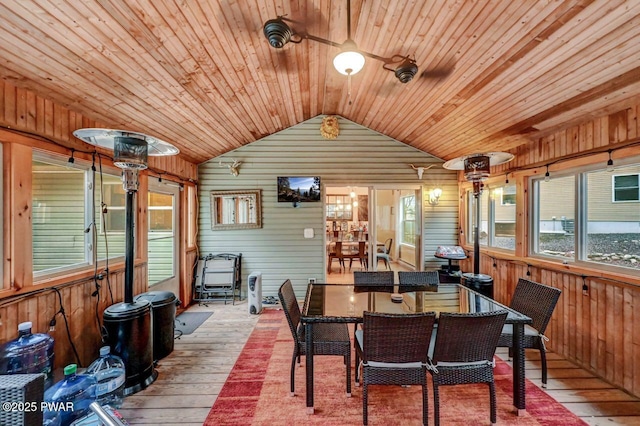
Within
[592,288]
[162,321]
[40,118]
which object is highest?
[40,118]

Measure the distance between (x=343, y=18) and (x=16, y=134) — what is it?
283 centimetres

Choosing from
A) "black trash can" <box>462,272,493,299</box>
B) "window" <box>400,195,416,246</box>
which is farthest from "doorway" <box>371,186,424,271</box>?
"black trash can" <box>462,272,493,299</box>

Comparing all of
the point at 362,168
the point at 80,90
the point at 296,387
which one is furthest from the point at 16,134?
the point at 362,168

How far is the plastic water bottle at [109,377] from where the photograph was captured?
2.26 meters

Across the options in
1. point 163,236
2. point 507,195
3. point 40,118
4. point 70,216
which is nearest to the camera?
point 40,118

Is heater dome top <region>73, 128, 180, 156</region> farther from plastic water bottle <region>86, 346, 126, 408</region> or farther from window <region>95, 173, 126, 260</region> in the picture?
plastic water bottle <region>86, 346, 126, 408</region>

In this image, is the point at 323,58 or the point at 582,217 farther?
the point at 323,58

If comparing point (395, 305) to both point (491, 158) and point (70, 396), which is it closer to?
point (491, 158)

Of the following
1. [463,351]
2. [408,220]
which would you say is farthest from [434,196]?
[463,351]

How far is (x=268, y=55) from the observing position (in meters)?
2.87

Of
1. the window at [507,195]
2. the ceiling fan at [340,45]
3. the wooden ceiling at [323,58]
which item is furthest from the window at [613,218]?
the ceiling fan at [340,45]

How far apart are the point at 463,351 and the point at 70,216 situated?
3793mm

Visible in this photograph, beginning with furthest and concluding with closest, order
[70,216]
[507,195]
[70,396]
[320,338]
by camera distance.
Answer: [507,195] → [70,216] → [320,338] → [70,396]

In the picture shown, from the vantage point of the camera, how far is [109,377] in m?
2.34
